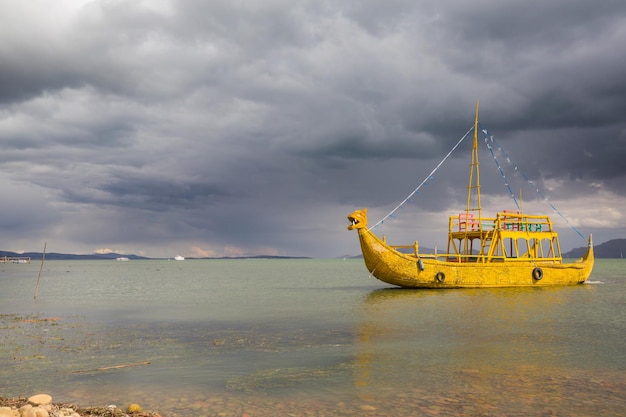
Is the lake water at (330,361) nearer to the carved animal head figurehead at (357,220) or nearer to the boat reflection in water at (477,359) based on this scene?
the boat reflection in water at (477,359)

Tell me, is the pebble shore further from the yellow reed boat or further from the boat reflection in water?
the yellow reed boat

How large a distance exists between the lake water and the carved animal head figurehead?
30.8ft

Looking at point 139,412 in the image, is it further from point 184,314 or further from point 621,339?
point 184,314

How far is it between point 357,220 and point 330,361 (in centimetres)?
2215

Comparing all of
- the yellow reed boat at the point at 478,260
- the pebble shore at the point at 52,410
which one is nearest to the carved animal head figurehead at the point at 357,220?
the yellow reed boat at the point at 478,260

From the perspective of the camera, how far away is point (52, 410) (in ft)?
27.6

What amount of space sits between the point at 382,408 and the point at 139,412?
14.6 feet

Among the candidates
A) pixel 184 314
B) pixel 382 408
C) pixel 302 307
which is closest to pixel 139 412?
pixel 382 408

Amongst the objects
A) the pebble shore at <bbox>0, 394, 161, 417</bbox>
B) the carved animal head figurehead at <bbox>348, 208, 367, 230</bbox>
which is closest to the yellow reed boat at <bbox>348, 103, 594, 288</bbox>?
the carved animal head figurehead at <bbox>348, 208, 367, 230</bbox>

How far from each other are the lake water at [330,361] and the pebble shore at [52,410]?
69cm

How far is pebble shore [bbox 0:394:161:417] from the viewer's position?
7.56m

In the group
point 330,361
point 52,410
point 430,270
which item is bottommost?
point 330,361

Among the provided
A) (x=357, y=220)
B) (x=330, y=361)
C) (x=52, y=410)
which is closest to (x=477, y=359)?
(x=330, y=361)

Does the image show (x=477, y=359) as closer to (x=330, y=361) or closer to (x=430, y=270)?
(x=330, y=361)
